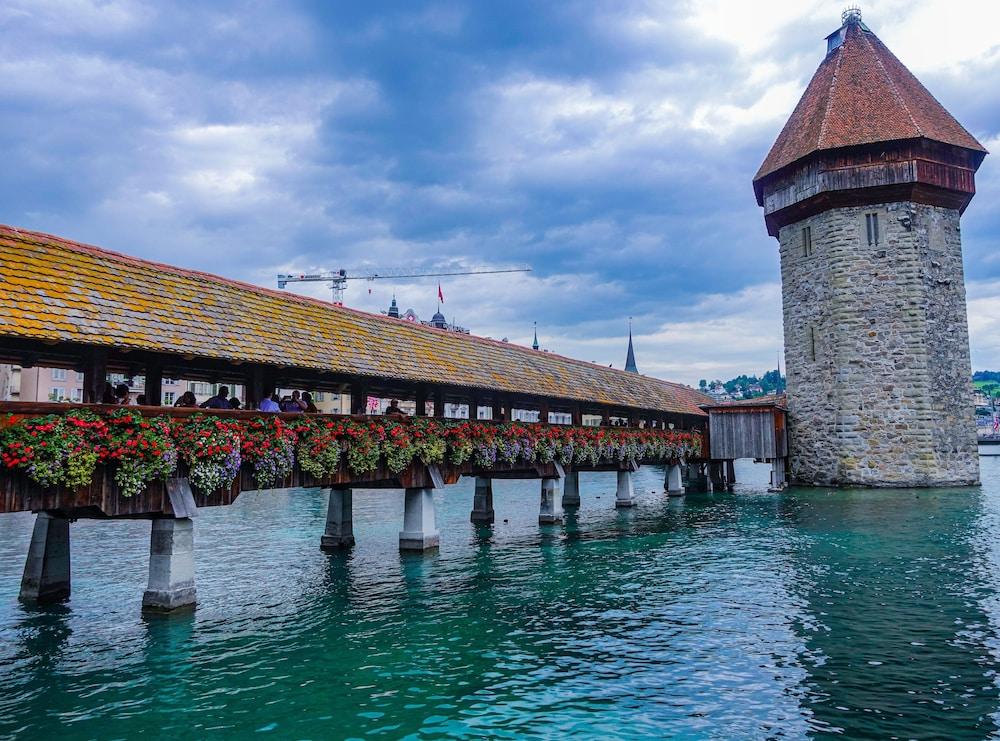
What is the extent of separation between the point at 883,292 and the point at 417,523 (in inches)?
926

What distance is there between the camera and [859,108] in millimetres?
33688

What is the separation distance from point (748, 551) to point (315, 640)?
1152 cm

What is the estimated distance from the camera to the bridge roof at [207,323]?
36.7 ft

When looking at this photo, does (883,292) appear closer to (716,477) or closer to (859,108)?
(859,108)

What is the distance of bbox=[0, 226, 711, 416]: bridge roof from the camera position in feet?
36.7

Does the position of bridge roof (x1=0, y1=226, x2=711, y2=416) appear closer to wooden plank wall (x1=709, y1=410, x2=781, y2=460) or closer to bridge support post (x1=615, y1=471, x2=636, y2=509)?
bridge support post (x1=615, y1=471, x2=636, y2=509)

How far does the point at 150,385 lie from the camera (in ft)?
44.1

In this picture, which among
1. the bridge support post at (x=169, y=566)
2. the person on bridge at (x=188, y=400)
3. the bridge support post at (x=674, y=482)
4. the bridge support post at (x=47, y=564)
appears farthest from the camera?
the bridge support post at (x=674, y=482)

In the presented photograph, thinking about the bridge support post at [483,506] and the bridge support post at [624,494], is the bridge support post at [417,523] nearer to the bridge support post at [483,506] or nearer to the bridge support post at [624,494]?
the bridge support post at [483,506]

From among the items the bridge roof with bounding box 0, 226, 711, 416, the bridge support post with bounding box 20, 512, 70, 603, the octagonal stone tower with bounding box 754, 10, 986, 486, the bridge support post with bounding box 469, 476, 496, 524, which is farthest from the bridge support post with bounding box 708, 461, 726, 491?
the bridge support post with bounding box 20, 512, 70, 603

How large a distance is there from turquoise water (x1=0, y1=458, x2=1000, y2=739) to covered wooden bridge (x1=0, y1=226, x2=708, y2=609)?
1324 mm

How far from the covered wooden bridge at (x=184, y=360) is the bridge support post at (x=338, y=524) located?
0.13 feet

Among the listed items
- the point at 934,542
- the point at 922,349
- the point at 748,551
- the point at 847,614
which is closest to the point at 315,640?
the point at 847,614

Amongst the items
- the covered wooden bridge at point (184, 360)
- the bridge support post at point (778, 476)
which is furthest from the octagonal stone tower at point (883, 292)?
the covered wooden bridge at point (184, 360)
